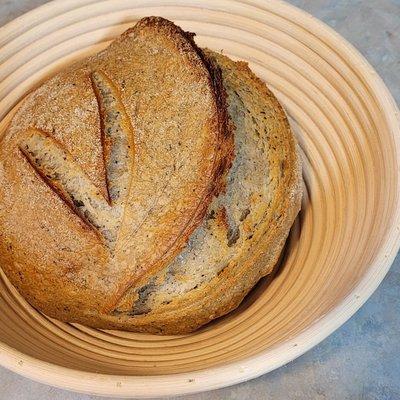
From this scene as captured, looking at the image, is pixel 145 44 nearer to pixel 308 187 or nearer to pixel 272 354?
pixel 308 187

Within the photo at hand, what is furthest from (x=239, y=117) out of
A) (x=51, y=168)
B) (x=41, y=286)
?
(x=41, y=286)

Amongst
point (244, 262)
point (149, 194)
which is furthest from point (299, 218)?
point (149, 194)

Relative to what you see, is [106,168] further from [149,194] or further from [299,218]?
[299,218]

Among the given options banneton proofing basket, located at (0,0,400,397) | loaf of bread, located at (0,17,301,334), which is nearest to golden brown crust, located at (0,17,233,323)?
loaf of bread, located at (0,17,301,334)

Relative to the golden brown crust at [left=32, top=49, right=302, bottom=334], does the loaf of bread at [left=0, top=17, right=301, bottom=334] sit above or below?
above

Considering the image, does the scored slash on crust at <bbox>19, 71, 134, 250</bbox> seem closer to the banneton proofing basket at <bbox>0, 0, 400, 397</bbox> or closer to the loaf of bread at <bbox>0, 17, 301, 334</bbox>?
the loaf of bread at <bbox>0, 17, 301, 334</bbox>

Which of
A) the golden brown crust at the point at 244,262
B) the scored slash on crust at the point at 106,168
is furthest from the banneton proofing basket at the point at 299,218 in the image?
the scored slash on crust at the point at 106,168
